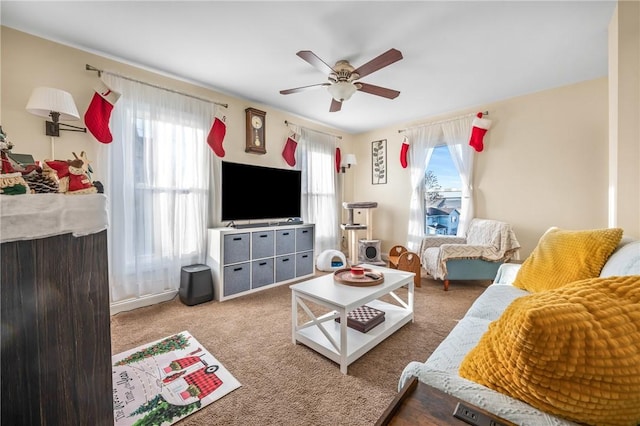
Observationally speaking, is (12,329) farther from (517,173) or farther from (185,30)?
(517,173)

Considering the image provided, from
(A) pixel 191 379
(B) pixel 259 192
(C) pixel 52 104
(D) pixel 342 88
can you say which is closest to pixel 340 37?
(D) pixel 342 88

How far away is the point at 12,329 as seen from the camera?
614 millimetres

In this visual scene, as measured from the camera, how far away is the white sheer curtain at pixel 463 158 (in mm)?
3537

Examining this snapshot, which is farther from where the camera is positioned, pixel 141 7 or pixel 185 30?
pixel 185 30

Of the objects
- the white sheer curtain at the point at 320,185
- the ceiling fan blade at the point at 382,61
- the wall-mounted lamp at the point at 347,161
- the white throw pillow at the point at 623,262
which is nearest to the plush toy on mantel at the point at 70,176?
the ceiling fan blade at the point at 382,61

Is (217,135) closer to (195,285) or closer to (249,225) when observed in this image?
(249,225)

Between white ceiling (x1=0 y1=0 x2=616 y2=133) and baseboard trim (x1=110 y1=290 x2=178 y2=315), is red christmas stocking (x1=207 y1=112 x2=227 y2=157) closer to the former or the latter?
white ceiling (x1=0 y1=0 x2=616 y2=133)

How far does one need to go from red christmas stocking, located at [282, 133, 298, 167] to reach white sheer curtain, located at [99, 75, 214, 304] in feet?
3.55

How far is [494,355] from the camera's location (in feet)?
2.14

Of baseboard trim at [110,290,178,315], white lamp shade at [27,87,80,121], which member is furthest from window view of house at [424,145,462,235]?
white lamp shade at [27,87,80,121]

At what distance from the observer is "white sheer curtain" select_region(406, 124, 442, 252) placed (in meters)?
3.92

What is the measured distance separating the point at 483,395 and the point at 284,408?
1.02 m

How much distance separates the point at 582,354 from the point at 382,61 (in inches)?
78.8

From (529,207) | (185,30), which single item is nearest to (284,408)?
(185,30)
